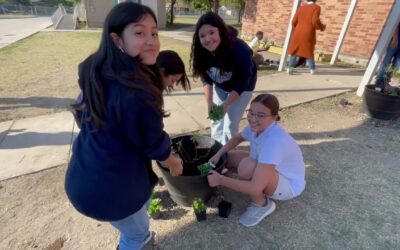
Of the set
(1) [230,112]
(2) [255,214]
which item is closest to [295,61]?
(1) [230,112]

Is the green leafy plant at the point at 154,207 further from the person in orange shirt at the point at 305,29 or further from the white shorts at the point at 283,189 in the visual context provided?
the person in orange shirt at the point at 305,29

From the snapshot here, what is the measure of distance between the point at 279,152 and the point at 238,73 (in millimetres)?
914

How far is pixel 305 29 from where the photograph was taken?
634cm

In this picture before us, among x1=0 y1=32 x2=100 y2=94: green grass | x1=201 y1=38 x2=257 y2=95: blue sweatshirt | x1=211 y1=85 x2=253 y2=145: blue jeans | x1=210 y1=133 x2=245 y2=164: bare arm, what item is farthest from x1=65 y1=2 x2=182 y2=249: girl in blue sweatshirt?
x1=0 y1=32 x2=100 y2=94: green grass

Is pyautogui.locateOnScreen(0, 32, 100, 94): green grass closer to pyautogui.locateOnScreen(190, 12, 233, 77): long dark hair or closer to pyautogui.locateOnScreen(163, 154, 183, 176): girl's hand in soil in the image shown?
pyautogui.locateOnScreen(190, 12, 233, 77): long dark hair

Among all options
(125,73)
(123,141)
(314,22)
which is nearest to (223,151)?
(123,141)

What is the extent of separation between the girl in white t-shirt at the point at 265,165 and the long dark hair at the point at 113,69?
3.66ft

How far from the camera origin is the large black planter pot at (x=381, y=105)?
4.10m

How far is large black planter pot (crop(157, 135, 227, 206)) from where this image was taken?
2.21 m

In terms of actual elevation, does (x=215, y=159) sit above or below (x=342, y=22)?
below

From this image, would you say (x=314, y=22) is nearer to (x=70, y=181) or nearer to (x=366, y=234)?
(x=366, y=234)

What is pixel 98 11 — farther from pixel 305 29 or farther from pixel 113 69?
pixel 113 69

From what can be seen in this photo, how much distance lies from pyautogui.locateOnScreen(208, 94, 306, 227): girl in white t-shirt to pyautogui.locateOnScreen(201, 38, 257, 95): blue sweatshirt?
50 cm

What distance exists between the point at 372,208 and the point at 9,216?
3322 mm
